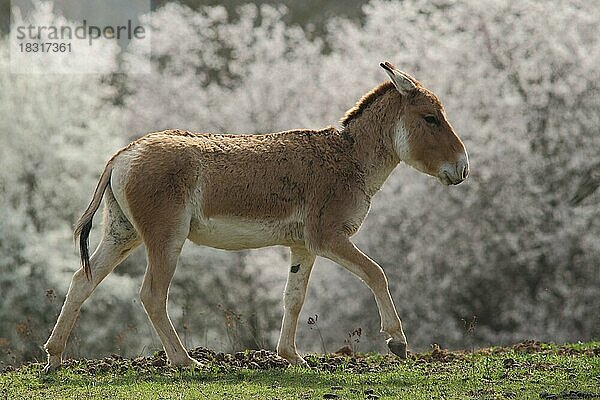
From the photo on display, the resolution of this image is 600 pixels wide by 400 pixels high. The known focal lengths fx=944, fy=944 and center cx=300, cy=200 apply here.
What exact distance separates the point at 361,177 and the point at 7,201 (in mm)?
12076

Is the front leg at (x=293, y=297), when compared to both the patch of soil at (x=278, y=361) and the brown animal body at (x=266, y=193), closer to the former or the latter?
the brown animal body at (x=266, y=193)

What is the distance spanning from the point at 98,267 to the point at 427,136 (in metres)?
3.42

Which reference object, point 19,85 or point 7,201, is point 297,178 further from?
point 19,85

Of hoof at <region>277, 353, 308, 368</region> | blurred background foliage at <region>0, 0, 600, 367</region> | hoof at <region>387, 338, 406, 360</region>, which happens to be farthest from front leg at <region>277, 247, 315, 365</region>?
blurred background foliage at <region>0, 0, 600, 367</region>

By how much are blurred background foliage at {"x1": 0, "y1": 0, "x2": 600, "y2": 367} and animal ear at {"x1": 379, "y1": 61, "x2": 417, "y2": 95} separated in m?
8.16

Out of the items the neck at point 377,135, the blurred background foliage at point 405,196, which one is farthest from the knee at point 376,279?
the blurred background foliage at point 405,196

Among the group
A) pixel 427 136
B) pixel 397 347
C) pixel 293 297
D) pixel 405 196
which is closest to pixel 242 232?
pixel 293 297

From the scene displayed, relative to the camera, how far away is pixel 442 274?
18391 mm

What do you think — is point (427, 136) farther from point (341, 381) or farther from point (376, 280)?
point (341, 381)

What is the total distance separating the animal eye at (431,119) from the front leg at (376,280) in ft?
4.83

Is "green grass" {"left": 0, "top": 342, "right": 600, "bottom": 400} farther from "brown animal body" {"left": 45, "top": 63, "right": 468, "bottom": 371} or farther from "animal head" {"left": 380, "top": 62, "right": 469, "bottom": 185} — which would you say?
"animal head" {"left": 380, "top": 62, "right": 469, "bottom": 185}

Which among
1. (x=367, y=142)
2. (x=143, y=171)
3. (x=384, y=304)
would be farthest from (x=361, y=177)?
(x=143, y=171)

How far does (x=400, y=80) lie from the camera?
9109 millimetres

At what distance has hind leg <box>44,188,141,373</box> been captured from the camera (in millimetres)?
8891
